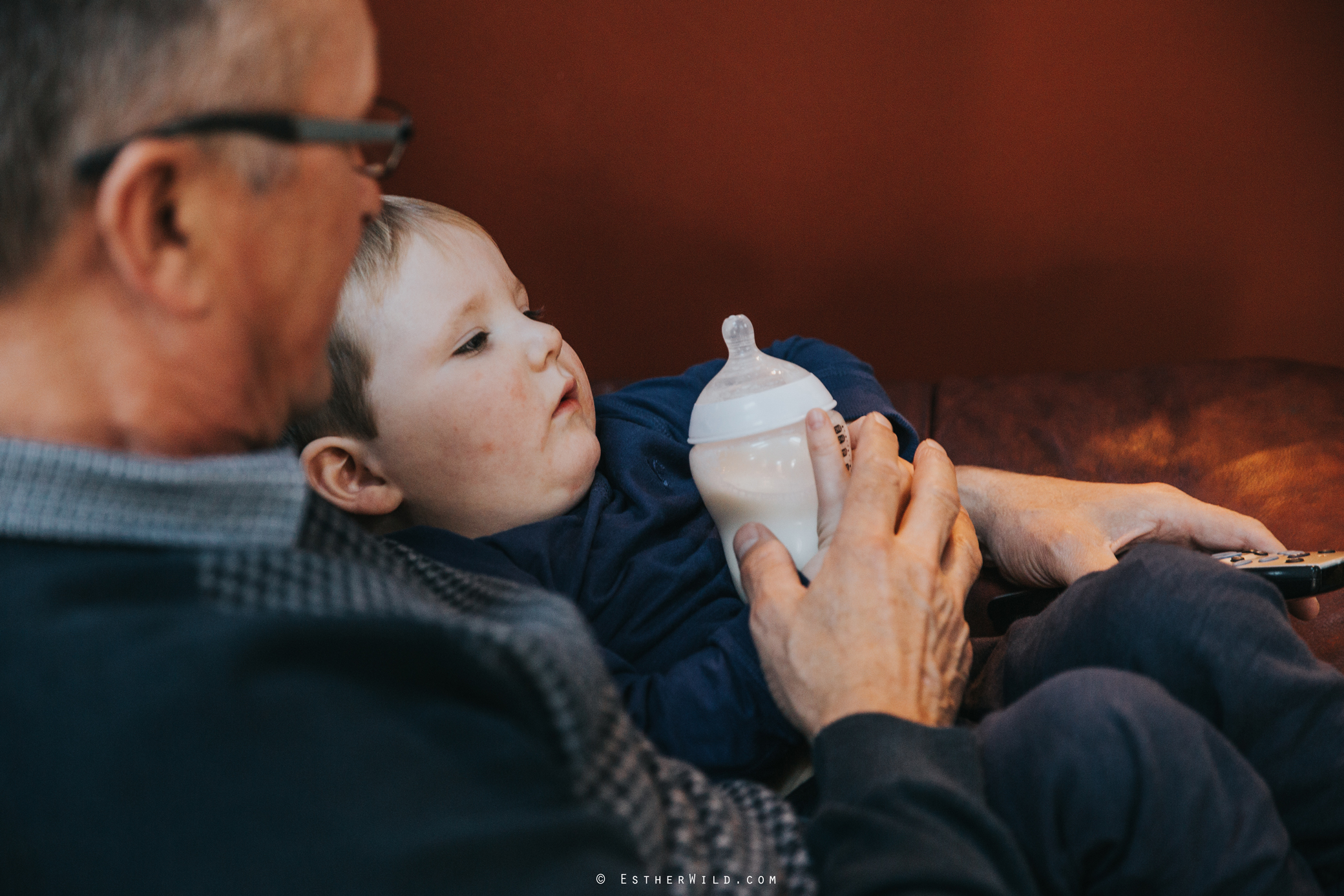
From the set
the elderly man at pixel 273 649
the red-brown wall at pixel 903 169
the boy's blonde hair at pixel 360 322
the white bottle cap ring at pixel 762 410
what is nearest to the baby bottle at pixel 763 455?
the white bottle cap ring at pixel 762 410

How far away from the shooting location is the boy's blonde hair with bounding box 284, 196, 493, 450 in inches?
43.4

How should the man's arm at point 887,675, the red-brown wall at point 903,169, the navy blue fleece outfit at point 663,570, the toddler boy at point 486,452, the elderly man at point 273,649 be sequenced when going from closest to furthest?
the elderly man at point 273,649, the man's arm at point 887,675, the navy blue fleece outfit at point 663,570, the toddler boy at point 486,452, the red-brown wall at point 903,169

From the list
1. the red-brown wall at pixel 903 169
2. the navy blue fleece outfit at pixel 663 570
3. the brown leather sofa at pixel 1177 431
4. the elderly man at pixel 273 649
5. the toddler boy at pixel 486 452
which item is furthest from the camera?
the red-brown wall at pixel 903 169

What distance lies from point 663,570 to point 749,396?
24cm

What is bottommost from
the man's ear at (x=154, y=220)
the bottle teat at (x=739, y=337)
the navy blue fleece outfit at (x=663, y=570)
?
the navy blue fleece outfit at (x=663, y=570)

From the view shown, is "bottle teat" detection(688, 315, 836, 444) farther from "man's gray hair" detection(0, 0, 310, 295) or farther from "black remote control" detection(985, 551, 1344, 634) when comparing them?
"man's gray hair" detection(0, 0, 310, 295)

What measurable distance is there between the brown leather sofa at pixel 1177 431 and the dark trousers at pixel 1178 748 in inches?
21.3

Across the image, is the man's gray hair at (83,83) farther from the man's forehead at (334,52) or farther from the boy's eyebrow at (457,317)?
the boy's eyebrow at (457,317)

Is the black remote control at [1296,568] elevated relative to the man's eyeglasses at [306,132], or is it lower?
lower

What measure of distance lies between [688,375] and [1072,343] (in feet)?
4.50

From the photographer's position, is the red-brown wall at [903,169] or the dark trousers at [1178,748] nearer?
the dark trousers at [1178,748]

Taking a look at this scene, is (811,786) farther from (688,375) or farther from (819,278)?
(819,278)

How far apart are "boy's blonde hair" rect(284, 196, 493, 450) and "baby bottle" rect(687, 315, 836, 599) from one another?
40 cm

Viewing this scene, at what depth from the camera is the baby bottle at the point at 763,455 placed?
3.37ft
